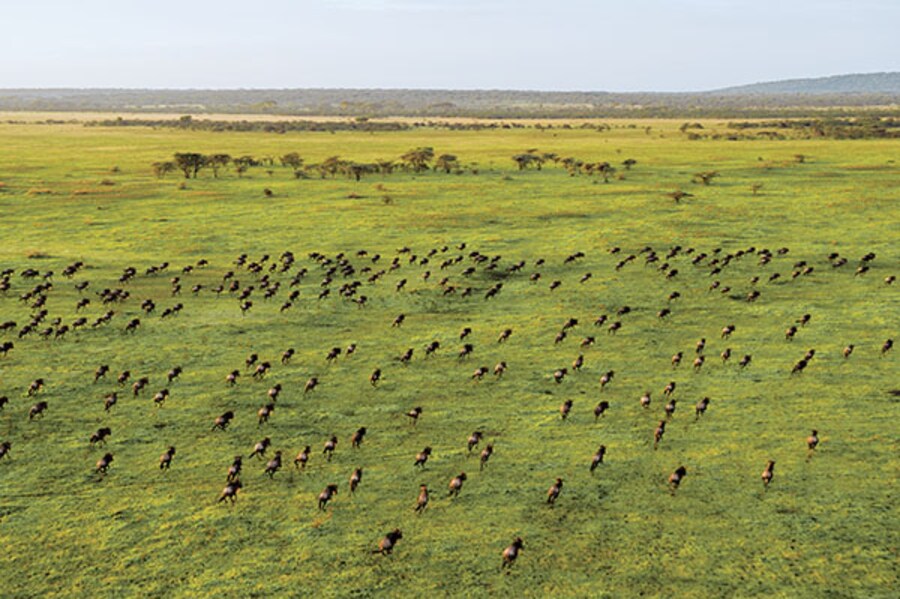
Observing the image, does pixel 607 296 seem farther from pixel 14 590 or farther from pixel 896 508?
pixel 14 590

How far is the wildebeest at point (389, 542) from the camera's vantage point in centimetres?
1540

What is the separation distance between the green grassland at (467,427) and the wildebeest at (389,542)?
0.17 m

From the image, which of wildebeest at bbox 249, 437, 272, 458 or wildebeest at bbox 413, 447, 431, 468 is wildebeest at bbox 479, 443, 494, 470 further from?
wildebeest at bbox 249, 437, 272, 458

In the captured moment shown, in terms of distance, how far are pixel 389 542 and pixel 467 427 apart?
21.6 ft

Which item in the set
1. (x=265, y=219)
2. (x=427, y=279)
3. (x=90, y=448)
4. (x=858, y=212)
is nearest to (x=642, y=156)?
(x=858, y=212)

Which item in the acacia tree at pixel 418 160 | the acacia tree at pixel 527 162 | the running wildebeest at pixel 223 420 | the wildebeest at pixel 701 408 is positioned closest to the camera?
the running wildebeest at pixel 223 420

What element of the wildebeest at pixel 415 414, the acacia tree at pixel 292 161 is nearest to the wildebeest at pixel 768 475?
the wildebeest at pixel 415 414

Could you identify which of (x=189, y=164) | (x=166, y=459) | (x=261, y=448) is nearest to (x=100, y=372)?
(x=166, y=459)

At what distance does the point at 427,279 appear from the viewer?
131ft

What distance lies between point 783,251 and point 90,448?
36961 millimetres

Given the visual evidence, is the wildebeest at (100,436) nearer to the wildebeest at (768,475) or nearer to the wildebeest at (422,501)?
the wildebeest at (422,501)

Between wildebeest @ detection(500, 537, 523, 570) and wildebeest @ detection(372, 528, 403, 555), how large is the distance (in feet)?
7.04

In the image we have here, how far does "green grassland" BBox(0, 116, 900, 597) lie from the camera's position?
15.2 m

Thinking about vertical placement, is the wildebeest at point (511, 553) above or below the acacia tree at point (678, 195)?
below
